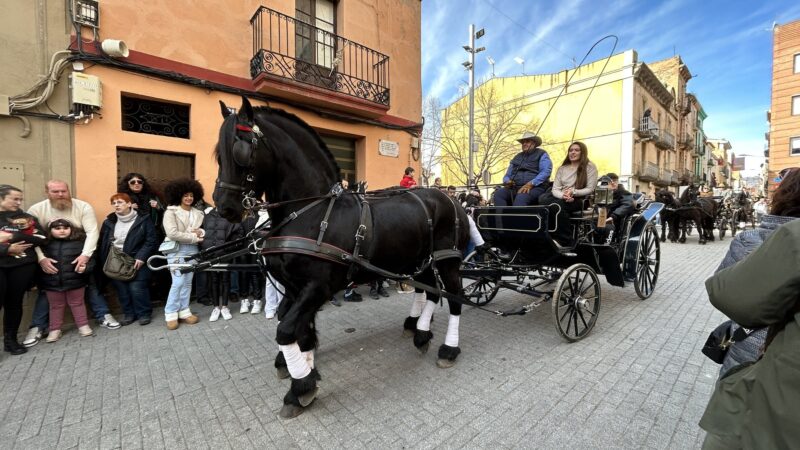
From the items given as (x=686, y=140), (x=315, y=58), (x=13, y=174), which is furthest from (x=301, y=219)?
(x=686, y=140)

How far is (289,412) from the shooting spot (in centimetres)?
262

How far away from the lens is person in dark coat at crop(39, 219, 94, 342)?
4.14 meters

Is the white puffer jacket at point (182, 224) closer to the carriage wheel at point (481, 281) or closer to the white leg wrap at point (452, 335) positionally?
the white leg wrap at point (452, 335)

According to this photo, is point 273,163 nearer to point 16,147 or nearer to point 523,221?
point 523,221

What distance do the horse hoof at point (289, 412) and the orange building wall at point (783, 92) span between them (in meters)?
38.3

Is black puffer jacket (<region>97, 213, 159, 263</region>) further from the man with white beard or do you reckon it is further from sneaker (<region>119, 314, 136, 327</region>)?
sneaker (<region>119, 314, 136, 327</region>)

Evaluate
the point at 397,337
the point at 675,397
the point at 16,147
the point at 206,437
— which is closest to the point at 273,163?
the point at 206,437

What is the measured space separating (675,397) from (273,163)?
3.86 metres

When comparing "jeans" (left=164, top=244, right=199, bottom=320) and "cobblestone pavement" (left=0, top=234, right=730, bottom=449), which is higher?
"jeans" (left=164, top=244, right=199, bottom=320)

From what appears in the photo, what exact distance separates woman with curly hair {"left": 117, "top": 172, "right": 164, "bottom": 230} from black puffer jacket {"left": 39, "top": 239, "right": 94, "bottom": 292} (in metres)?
0.84

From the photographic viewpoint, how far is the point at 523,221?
4078mm

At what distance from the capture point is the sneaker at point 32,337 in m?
3.99

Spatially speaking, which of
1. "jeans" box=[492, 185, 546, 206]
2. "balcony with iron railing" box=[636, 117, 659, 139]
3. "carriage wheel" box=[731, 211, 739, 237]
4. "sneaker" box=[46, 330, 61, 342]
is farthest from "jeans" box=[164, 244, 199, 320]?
"balcony with iron railing" box=[636, 117, 659, 139]

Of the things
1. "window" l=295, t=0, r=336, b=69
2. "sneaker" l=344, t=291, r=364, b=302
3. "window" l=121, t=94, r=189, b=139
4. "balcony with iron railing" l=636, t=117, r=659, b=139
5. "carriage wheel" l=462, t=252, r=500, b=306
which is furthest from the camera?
"balcony with iron railing" l=636, t=117, r=659, b=139
